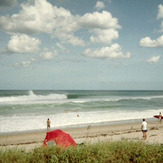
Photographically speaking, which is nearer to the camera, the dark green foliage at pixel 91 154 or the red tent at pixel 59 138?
the dark green foliage at pixel 91 154

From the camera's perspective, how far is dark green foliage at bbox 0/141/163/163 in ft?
19.6

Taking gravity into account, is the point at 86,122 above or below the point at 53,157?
below

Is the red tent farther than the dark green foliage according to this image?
Yes

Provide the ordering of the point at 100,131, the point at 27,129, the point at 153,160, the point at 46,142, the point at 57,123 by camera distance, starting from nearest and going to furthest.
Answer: the point at 153,160, the point at 46,142, the point at 100,131, the point at 27,129, the point at 57,123

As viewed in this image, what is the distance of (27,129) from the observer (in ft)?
60.3

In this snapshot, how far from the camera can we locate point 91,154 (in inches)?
244

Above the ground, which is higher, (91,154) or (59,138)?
(91,154)

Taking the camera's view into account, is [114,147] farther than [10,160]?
Yes

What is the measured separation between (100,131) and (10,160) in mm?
12001

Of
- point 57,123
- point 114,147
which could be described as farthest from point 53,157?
point 57,123

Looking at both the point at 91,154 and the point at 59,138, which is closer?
the point at 91,154

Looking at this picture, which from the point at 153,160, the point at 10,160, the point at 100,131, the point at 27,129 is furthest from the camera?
the point at 27,129

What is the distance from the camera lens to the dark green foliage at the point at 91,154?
5969 millimetres

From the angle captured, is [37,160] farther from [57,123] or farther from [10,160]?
[57,123]
